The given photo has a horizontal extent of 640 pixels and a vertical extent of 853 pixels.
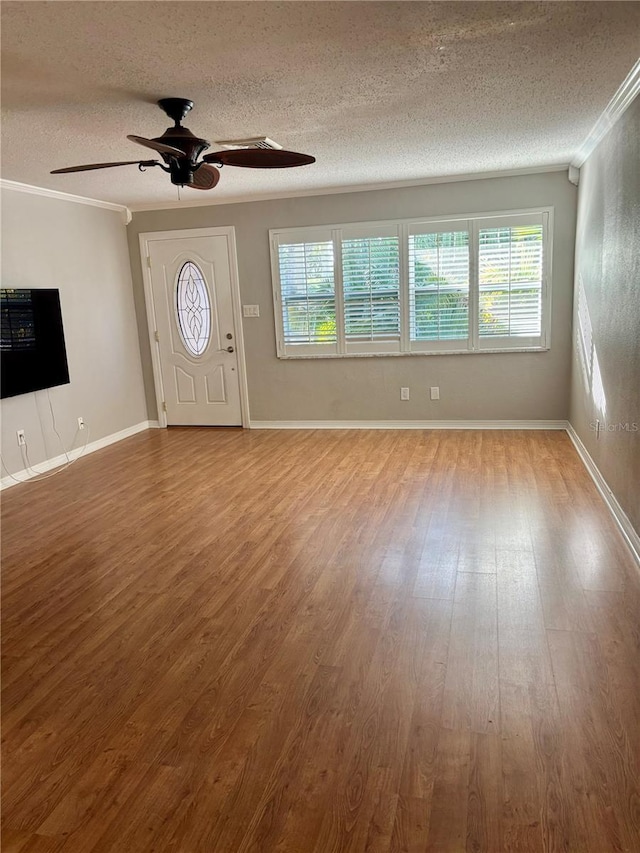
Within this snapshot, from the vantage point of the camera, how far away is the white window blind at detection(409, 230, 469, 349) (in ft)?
19.3

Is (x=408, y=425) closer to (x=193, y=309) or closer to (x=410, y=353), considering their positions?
(x=410, y=353)

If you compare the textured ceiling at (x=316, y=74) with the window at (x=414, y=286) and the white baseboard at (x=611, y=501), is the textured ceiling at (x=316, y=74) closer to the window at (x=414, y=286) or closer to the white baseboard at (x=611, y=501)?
the window at (x=414, y=286)

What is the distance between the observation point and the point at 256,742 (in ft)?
6.57

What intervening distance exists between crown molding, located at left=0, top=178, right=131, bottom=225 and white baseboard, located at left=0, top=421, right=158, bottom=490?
228 centimetres

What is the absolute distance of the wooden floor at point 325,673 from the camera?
1.71 m

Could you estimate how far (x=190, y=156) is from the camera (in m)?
3.41

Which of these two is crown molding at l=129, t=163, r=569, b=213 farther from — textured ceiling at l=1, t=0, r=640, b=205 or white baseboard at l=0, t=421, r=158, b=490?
white baseboard at l=0, t=421, r=158, b=490

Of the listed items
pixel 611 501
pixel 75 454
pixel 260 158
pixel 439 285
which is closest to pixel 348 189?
pixel 439 285

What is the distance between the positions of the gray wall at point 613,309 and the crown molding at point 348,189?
1.99 ft

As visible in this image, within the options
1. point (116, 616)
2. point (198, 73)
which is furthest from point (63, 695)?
point (198, 73)

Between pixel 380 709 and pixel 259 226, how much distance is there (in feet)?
17.5

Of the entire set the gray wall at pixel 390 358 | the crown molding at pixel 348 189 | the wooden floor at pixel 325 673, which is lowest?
the wooden floor at pixel 325 673

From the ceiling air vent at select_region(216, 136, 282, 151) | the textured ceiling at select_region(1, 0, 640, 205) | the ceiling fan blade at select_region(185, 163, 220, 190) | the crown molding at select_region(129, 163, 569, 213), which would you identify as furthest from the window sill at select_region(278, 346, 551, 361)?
the ceiling fan blade at select_region(185, 163, 220, 190)

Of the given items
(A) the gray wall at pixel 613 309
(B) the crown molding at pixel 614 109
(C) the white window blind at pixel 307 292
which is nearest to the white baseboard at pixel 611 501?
Answer: (A) the gray wall at pixel 613 309
